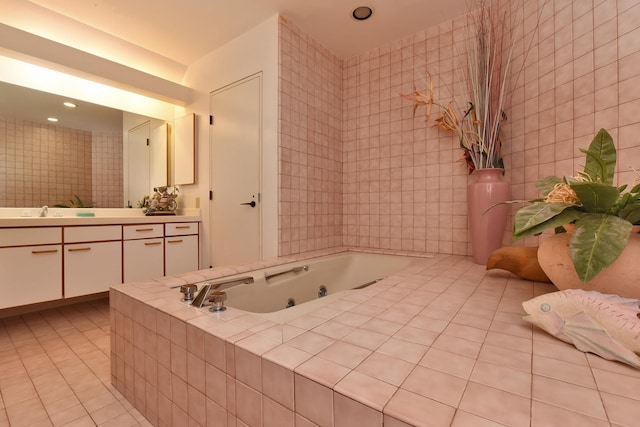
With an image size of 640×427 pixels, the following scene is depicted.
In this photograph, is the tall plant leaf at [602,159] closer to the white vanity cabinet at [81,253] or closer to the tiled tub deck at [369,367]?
the tiled tub deck at [369,367]

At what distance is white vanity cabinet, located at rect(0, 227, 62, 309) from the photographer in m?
1.72

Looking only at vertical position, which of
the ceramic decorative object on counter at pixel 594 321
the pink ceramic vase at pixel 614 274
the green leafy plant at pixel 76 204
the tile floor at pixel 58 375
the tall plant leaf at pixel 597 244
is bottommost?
the tile floor at pixel 58 375

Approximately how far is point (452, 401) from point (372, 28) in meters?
2.63

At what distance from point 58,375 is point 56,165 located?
1916mm

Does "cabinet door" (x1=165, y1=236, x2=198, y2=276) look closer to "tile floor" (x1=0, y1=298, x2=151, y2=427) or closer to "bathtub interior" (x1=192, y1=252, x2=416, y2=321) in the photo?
"tile floor" (x1=0, y1=298, x2=151, y2=427)

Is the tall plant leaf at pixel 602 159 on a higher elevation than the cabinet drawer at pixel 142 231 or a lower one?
higher

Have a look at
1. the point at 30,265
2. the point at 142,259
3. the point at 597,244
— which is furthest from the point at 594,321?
the point at 30,265

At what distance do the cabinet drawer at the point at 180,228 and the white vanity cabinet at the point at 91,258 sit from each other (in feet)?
1.20

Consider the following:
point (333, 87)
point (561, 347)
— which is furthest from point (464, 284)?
point (333, 87)

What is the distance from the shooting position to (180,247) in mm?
2561

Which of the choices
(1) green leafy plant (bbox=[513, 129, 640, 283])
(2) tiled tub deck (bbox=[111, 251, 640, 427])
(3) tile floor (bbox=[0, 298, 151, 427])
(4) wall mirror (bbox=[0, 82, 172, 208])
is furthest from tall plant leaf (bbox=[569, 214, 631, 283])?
(4) wall mirror (bbox=[0, 82, 172, 208])

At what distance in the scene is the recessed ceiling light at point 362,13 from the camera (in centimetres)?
205

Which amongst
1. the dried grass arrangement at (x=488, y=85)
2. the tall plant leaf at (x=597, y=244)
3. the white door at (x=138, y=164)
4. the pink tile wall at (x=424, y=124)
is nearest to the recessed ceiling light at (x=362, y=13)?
the pink tile wall at (x=424, y=124)

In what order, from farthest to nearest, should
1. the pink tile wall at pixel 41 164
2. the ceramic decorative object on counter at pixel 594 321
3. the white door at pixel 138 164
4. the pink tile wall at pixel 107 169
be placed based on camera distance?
the white door at pixel 138 164 → the pink tile wall at pixel 107 169 → the pink tile wall at pixel 41 164 → the ceramic decorative object on counter at pixel 594 321
